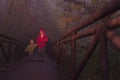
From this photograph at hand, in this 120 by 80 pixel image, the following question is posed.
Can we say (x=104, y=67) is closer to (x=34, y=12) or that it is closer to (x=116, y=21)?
(x=116, y=21)

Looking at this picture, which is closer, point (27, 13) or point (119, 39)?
point (119, 39)

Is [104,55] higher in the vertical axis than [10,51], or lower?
lower

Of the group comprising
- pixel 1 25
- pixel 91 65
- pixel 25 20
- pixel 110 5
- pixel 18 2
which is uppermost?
pixel 18 2

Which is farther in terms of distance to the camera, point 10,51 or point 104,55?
point 10,51

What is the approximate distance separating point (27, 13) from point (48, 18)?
6.10m

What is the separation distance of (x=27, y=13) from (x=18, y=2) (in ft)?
7.52

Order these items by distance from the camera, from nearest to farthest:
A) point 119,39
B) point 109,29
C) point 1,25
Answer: point 119,39, point 109,29, point 1,25

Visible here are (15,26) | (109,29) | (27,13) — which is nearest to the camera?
(109,29)

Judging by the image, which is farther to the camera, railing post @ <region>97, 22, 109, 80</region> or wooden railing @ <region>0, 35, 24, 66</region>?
wooden railing @ <region>0, 35, 24, 66</region>

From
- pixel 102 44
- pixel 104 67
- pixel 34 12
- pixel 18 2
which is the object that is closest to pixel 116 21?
pixel 102 44

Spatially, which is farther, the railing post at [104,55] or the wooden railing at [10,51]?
the wooden railing at [10,51]

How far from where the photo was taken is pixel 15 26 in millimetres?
18312

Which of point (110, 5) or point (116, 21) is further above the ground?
point (110, 5)

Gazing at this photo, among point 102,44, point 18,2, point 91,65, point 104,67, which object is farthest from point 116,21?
point 18,2
